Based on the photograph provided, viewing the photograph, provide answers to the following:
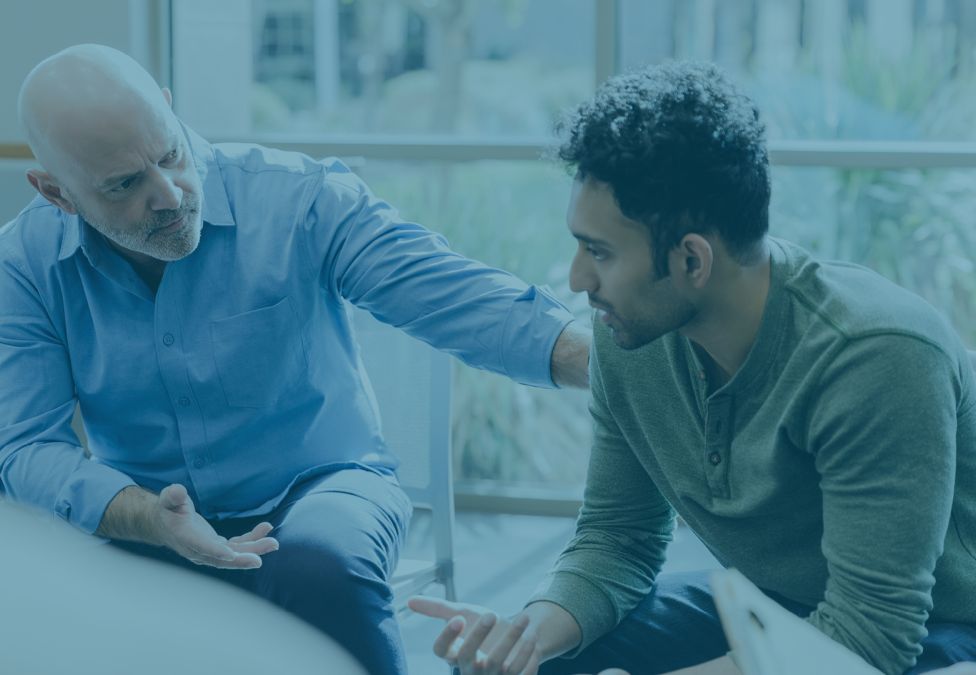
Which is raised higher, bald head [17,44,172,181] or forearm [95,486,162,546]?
bald head [17,44,172,181]

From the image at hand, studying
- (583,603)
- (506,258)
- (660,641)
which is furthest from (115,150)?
(506,258)

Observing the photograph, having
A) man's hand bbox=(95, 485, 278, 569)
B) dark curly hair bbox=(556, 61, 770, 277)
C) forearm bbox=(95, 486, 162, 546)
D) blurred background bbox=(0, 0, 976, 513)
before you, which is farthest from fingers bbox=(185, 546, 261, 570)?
blurred background bbox=(0, 0, 976, 513)

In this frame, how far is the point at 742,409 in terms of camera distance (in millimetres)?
1461

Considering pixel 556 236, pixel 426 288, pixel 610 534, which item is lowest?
pixel 610 534

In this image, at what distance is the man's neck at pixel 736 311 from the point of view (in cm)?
143

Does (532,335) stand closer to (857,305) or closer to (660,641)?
(660,641)

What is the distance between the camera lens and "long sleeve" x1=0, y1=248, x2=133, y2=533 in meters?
1.93

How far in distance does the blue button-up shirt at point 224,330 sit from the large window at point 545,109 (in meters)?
1.26

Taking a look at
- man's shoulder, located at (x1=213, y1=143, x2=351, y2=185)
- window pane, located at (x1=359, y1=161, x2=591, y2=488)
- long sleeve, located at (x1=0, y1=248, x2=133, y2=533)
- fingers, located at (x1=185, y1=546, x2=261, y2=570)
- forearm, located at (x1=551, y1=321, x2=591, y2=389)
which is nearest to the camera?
fingers, located at (x1=185, y1=546, x2=261, y2=570)

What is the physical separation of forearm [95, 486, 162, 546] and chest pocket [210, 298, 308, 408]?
22 centimetres

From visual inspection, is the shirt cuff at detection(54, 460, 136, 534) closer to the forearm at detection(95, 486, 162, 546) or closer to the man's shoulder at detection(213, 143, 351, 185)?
the forearm at detection(95, 486, 162, 546)

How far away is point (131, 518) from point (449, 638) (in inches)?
25.9

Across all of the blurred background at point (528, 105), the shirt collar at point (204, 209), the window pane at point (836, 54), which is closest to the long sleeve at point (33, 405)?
the shirt collar at point (204, 209)

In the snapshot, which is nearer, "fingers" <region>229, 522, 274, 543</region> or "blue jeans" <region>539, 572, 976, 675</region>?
"blue jeans" <region>539, 572, 976, 675</region>
